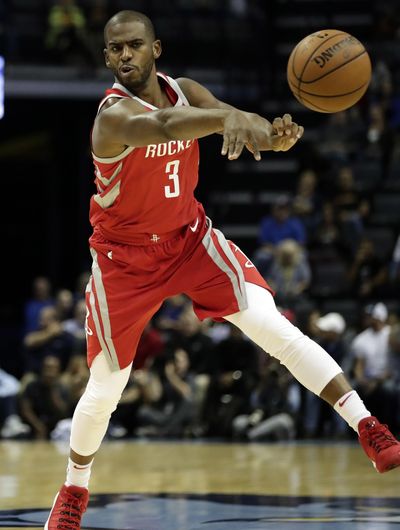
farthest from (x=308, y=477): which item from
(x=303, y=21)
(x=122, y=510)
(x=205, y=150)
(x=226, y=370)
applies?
(x=303, y=21)

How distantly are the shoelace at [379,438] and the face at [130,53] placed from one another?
1.91m

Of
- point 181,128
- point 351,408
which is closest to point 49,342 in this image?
point 351,408

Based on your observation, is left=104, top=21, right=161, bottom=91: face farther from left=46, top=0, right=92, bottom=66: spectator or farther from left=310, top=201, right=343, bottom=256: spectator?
left=46, top=0, right=92, bottom=66: spectator

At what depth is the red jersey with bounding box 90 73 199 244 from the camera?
541 centimetres

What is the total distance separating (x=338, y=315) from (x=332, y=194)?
251 centimetres

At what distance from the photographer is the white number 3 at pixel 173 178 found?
5.51 m

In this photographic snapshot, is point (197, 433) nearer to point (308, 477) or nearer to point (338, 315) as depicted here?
point (338, 315)

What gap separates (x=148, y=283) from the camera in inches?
220

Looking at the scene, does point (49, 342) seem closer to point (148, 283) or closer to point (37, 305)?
point (37, 305)

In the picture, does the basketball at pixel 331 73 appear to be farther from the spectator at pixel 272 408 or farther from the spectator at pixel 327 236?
the spectator at pixel 327 236

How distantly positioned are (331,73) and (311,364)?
4.41 feet

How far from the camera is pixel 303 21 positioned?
1870 centimetres

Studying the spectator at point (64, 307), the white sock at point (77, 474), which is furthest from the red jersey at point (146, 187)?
the spectator at point (64, 307)

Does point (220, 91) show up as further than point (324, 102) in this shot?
Yes
